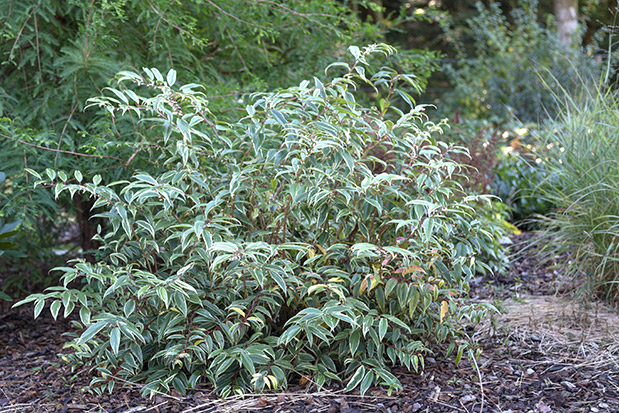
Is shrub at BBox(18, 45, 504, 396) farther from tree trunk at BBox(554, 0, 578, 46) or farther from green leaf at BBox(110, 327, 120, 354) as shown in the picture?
tree trunk at BBox(554, 0, 578, 46)

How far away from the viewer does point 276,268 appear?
6.39 feet

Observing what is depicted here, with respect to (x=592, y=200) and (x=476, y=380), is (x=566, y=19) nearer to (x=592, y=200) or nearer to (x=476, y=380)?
(x=592, y=200)

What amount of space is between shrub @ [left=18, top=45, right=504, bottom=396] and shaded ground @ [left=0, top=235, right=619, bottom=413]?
69mm

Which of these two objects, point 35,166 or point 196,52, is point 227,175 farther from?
point 196,52

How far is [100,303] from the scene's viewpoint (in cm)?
223

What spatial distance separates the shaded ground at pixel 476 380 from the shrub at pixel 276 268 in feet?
0.23

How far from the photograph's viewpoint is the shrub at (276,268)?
1996 millimetres

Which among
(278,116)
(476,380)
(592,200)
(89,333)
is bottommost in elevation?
(476,380)

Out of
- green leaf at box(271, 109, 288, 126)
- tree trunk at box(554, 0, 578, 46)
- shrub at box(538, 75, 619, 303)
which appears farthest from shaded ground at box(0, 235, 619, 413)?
tree trunk at box(554, 0, 578, 46)

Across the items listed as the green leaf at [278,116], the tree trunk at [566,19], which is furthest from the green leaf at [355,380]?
the tree trunk at [566,19]

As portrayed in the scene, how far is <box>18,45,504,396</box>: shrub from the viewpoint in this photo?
6.55 feet

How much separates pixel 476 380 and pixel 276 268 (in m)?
0.90

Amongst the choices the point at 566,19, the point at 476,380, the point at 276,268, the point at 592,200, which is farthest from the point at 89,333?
the point at 566,19

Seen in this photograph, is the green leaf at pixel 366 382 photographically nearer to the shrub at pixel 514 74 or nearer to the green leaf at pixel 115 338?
the green leaf at pixel 115 338
